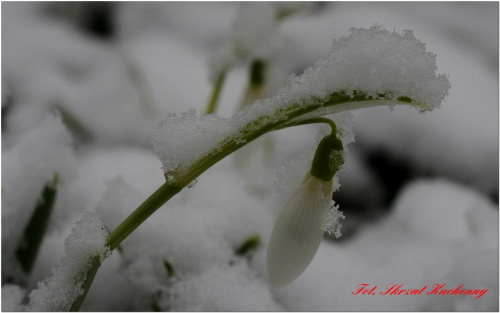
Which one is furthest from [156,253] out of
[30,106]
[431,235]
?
[30,106]

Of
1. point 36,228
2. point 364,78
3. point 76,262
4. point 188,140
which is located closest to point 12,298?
point 36,228

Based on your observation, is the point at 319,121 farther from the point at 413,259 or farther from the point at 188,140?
the point at 413,259

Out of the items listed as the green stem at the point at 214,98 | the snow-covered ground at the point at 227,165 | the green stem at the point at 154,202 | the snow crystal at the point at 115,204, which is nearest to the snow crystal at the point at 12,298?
the snow-covered ground at the point at 227,165

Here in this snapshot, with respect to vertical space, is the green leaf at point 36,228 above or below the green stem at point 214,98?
below

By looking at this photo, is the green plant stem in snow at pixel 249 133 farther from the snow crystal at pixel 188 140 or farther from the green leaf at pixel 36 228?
the green leaf at pixel 36 228

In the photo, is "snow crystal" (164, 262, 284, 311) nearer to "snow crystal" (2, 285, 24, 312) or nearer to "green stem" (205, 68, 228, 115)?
"snow crystal" (2, 285, 24, 312)

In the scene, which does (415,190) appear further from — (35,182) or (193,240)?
(35,182)

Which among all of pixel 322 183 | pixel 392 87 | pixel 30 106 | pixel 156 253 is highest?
pixel 392 87
